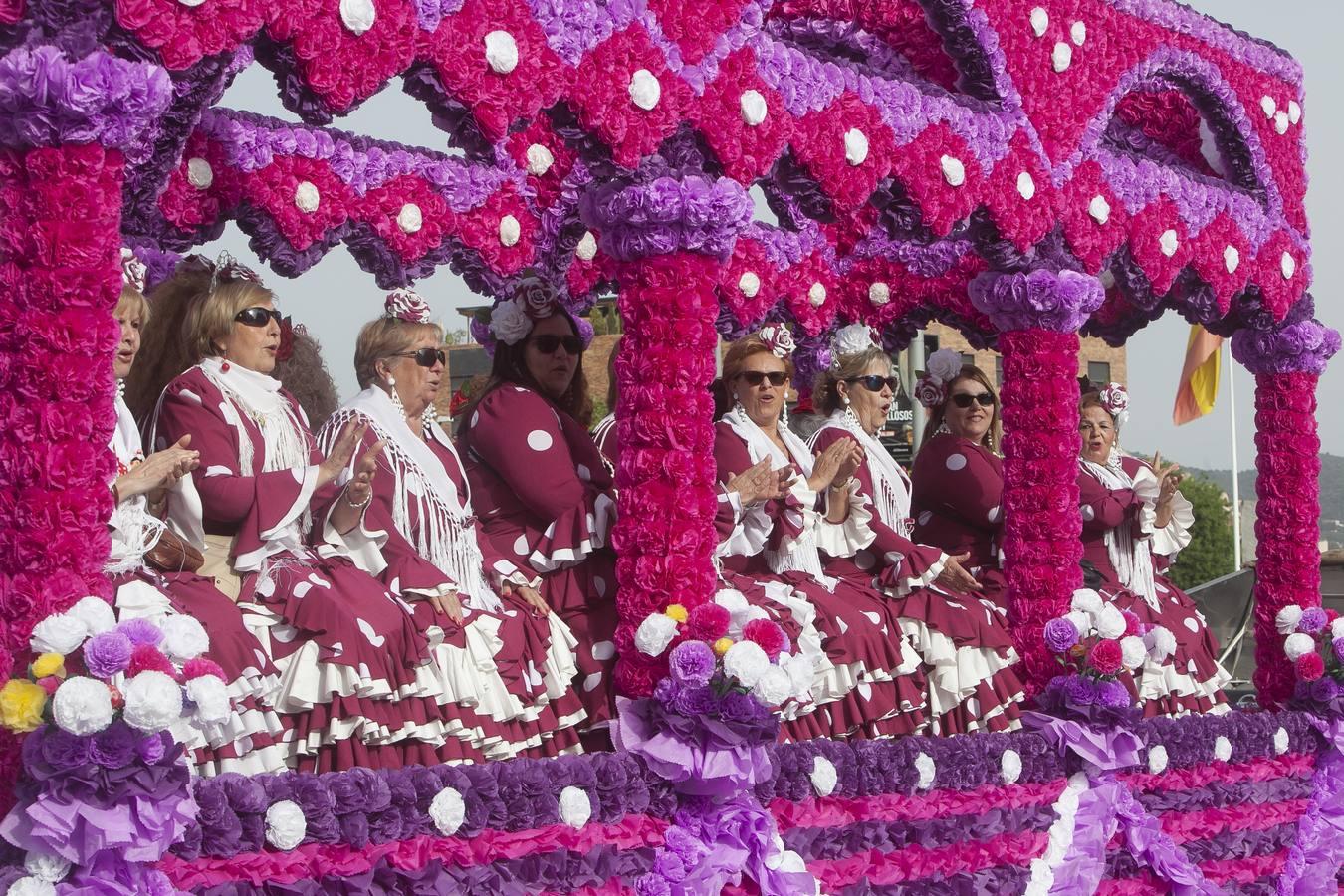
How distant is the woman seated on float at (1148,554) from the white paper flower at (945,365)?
83 cm

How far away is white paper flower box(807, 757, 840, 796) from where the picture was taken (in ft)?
19.2

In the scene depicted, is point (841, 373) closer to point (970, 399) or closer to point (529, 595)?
point (970, 399)

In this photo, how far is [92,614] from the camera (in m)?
3.94

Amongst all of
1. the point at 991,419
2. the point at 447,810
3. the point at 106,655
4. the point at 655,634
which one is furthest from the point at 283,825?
the point at 991,419

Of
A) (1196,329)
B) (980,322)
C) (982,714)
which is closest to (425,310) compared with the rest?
(982,714)

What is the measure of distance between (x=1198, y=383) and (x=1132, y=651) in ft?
Answer: 19.2

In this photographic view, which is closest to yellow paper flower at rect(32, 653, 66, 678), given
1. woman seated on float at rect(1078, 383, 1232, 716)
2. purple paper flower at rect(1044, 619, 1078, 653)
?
purple paper flower at rect(1044, 619, 1078, 653)

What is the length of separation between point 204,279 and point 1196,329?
909 centimetres

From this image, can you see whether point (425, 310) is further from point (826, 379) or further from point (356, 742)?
point (826, 379)

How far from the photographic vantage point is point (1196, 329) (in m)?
12.9

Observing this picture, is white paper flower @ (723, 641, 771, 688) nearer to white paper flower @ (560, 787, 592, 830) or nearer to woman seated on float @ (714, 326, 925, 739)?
white paper flower @ (560, 787, 592, 830)

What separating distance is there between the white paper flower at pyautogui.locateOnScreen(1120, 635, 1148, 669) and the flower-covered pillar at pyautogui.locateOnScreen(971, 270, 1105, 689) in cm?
31

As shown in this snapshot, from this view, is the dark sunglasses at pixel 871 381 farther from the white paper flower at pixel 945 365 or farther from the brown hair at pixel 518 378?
the brown hair at pixel 518 378

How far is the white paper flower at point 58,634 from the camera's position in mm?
3861
